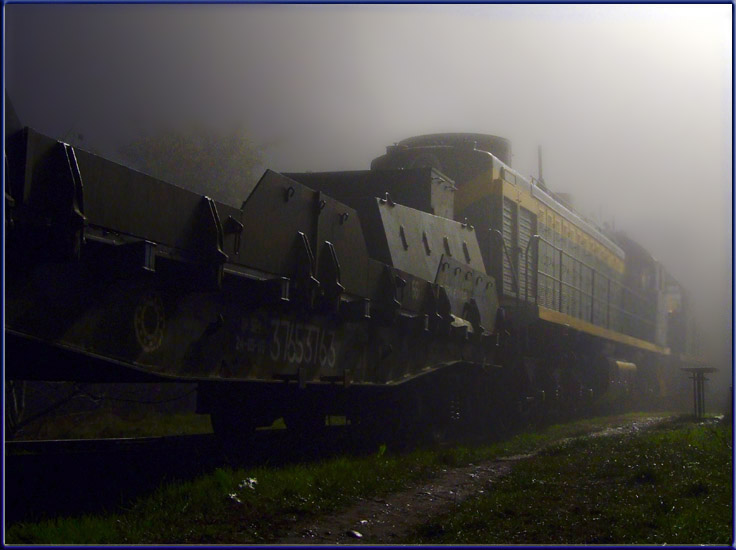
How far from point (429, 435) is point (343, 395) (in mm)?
2298

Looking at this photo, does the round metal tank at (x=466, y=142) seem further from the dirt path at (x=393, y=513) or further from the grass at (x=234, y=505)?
the grass at (x=234, y=505)

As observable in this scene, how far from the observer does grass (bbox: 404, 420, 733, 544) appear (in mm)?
5742

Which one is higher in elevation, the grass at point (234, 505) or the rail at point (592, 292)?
the rail at point (592, 292)

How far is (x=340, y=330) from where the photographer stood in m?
8.73

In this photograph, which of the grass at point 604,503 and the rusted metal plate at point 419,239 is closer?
the grass at point 604,503

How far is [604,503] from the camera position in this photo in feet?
22.5

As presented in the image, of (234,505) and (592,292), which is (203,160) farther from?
(234,505)

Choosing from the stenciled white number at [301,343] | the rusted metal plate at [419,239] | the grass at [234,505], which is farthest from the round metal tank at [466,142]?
the grass at [234,505]

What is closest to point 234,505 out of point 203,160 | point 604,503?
point 604,503

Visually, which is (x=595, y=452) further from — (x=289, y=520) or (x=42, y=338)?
(x=42, y=338)

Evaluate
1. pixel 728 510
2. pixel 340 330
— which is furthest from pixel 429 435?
pixel 728 510

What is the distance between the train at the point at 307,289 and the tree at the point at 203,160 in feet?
17.5

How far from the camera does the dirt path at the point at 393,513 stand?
5.69 meters

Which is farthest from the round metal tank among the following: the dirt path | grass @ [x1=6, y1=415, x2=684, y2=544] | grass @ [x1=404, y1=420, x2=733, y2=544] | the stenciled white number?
grass @ [x1=6, y1=415, x2=684, y2=544]
